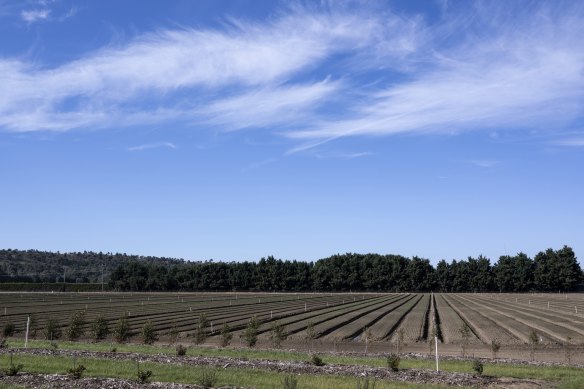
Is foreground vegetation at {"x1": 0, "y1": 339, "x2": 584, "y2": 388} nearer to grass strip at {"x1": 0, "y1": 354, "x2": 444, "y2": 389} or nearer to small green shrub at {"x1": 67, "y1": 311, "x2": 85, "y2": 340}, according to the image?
grass strip at {"x1": 0, "y1": 354, "x2": 444, "y2": 389}

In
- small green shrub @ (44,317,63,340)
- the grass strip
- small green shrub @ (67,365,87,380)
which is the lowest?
small green shrub @ (44,317,63,340)

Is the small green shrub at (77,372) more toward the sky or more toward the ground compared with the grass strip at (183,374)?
more toward the sky

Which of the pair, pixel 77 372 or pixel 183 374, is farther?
pixel 183 374

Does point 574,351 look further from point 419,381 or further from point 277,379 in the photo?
point 277,379

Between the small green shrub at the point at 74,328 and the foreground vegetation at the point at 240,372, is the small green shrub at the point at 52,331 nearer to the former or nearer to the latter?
the small green shrub at the point at 74,328

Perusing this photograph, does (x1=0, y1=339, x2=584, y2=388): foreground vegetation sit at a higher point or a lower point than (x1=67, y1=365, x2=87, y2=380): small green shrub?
lower

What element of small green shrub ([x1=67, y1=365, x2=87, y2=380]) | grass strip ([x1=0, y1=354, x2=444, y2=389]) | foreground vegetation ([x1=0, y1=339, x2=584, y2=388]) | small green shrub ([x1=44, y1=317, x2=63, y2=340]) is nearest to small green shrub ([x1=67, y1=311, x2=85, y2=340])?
small green shrub ([x1=44, y1=317, x2=63, y2=340])

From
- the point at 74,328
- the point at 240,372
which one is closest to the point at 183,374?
the point at 240,372

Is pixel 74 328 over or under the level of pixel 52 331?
over

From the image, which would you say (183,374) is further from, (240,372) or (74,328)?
(74,328)

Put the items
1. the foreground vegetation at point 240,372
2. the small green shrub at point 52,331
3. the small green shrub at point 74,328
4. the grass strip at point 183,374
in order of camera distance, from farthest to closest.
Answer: the small green shrub at point 74,328
the small green shrub at point 52,331
the foreground vegetation at point 240,372
the grass strip at point 183,374

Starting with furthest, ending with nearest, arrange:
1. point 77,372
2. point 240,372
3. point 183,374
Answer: point 240,372
point 183,374
point 77,372

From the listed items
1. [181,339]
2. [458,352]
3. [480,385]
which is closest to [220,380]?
[480,385]

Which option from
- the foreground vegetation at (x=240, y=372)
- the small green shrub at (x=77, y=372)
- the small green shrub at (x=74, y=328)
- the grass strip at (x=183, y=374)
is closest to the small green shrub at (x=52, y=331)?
the small green shrub at (x=74, y=328)
